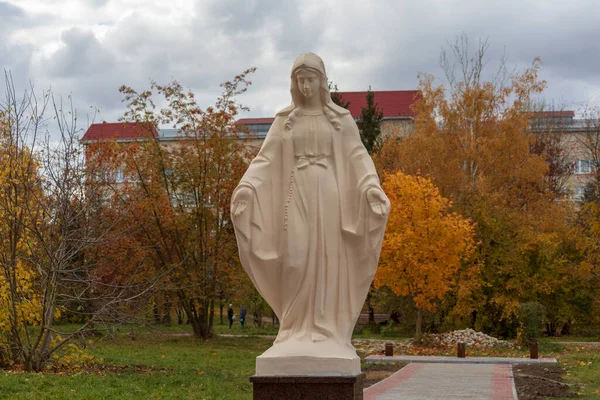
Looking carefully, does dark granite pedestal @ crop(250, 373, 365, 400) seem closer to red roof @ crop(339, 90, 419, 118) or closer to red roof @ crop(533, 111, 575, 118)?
red roof @ crop(533, 111, 575, 118)

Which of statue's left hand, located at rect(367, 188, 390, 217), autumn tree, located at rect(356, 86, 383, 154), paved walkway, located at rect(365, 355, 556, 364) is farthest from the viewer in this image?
autumn tree, located at rect(356, 86, 383, 154)

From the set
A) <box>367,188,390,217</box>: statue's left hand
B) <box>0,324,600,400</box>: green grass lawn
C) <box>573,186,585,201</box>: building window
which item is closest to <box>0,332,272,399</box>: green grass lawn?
<box>0,324,600,400</box>: green grass lawn

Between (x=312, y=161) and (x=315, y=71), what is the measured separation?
758mm

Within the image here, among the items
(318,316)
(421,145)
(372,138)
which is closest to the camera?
(318,316)

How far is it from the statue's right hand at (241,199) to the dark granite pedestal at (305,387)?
1350 millimetres

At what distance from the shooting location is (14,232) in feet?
40.8

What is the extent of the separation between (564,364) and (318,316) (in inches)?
472

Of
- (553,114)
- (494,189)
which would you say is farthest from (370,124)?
(553,114)

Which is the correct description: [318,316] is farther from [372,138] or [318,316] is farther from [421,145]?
[372,138]

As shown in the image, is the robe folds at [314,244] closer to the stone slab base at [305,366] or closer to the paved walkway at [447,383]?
the stone slab base at [305,366]

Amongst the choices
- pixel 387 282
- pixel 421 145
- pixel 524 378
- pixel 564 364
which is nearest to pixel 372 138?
pixel 421 145

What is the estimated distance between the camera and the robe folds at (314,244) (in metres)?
6.42

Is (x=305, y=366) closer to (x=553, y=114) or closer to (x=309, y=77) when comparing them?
(x=309, y=77)

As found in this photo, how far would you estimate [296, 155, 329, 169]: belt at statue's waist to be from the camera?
668cm
